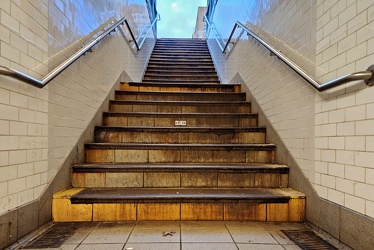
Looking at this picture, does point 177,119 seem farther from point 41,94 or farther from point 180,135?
point 41,94

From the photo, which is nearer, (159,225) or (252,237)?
(252,237)

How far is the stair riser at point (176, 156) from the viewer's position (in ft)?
7.33

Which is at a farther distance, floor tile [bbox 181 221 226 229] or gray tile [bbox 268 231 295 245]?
floor tile [bbox 181 221 226 229]

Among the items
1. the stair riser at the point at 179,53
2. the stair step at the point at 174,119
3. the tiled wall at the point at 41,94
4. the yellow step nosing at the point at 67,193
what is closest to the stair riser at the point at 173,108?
the stair step at the point at 174,119

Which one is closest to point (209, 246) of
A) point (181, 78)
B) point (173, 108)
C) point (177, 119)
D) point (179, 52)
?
point (177, 119)

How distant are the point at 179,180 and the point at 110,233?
2.26 feet

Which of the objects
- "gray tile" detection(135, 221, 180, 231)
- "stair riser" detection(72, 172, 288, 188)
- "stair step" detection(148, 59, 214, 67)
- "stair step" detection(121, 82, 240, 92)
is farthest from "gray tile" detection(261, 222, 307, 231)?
"stair step" detection(148, 59, 214, 67)

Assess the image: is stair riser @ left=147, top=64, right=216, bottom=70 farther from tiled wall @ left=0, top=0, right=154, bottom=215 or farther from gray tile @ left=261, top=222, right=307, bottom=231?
gray tile @ left=261, top=222, right=307, bottom=231

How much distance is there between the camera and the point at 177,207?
1.69 m

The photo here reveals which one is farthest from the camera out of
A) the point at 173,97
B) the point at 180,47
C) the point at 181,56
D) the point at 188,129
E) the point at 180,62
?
the point at 180,47

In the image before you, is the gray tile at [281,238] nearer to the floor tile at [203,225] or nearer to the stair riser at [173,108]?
the floor tile at [203,225]

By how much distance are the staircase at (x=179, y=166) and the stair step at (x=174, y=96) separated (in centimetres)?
1

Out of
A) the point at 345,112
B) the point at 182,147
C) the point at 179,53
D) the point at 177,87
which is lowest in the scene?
the point at 182,147

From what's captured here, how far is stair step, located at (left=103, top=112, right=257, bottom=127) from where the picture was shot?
277 centimetres
